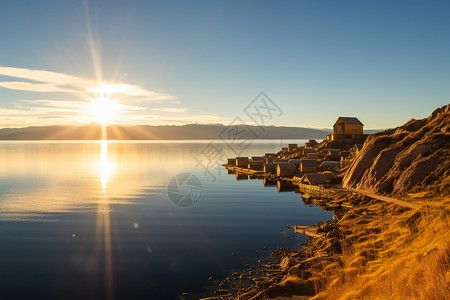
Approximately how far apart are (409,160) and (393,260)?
30.1 meters

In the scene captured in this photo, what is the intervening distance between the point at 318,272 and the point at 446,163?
95.4 feet

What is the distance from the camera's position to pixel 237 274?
81.7 ft

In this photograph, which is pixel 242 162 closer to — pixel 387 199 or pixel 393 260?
pixel 387 199

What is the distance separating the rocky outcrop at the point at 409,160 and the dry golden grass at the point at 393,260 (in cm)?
935

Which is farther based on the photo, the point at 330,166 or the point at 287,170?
the point at 287,170

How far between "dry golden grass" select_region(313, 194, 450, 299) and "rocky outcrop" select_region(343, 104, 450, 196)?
30.7 feet

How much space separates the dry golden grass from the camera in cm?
1294

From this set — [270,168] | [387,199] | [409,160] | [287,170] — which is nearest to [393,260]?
[387,199]

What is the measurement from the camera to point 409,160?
42781 millimetres

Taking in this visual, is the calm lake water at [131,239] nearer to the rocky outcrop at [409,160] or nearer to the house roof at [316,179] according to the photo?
the house roof at [316,179]

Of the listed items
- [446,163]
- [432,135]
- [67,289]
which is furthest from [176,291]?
[432,135]

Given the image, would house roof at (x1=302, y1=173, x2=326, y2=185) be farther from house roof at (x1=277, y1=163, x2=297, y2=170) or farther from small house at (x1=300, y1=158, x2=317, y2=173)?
house roof at (x1=277, y1=163, x2=297, y2=170)

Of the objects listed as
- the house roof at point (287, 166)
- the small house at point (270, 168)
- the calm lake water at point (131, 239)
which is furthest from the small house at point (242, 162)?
the calm lake water at point (131, 239)

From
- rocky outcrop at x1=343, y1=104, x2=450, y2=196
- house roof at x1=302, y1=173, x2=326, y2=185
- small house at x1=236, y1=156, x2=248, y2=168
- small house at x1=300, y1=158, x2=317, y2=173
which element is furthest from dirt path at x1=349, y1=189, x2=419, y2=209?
small house at x1=236, y1=156, x2=248, y2=168
